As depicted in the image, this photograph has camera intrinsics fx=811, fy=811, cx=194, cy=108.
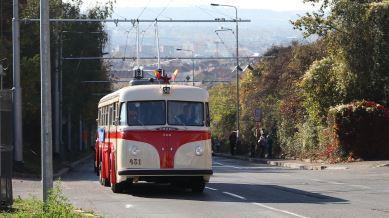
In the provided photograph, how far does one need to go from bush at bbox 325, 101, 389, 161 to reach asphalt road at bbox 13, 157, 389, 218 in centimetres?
979

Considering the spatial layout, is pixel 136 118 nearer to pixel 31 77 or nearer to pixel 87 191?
pixel 87 191

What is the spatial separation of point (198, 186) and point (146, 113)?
2.64 m

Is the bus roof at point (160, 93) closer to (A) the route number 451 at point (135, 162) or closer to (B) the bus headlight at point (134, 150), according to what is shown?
(B) the bus headlight at point (134, 150)

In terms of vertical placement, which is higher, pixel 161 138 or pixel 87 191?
pixel 161 138

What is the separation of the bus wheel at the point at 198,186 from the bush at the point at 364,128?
57.4 feet

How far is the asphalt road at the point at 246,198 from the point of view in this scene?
16.8 meters

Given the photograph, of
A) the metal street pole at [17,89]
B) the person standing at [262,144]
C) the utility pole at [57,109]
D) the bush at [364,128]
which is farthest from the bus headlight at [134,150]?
the person standing at [262,144]

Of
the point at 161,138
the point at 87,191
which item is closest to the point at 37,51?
the point at 87,191

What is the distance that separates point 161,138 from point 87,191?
4.07 metres

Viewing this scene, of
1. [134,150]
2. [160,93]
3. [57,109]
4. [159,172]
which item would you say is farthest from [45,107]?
[57,109]

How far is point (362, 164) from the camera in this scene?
118 ft

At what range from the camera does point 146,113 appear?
69.6 feet

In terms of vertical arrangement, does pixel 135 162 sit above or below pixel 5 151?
below

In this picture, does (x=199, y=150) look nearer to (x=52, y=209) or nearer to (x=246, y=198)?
(x=246, y=198)
